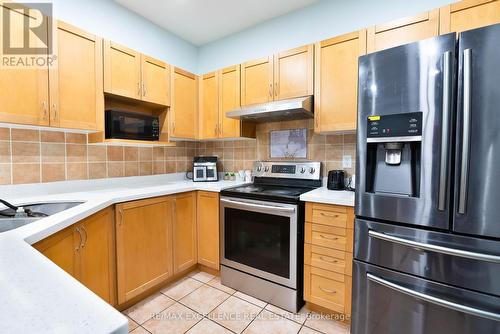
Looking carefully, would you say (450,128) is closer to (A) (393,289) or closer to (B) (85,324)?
(A) (393,289)

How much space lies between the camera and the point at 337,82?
1.86 m

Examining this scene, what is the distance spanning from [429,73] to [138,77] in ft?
7.26

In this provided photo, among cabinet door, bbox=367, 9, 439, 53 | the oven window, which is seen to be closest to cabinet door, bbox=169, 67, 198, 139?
the oven window

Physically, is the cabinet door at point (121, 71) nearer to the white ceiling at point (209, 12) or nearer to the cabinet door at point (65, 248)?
the white ceiling at point (209, 12)

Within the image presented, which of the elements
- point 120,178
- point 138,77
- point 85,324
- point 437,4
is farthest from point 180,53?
point 85,324

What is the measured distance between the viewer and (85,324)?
39 cm

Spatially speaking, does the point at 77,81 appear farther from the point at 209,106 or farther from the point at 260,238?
the point at 260,238

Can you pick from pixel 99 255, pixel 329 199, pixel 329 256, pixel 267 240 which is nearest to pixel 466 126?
pixel 329 199

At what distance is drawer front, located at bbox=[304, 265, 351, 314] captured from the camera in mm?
1631

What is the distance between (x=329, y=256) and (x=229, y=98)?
1802mm

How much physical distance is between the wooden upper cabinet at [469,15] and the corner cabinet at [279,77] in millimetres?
888

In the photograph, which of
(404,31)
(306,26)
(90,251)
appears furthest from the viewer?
(306,26)

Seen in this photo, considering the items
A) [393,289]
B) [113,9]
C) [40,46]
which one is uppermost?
[113,9]

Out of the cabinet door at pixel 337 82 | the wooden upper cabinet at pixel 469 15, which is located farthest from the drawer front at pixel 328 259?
the wooden upper cabinet at pixel 469 15
